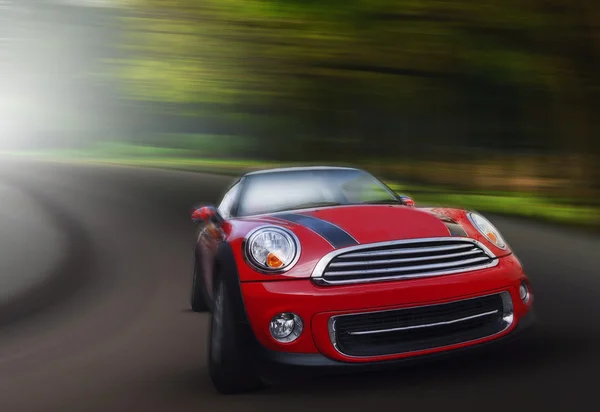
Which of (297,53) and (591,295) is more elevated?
(297,53)

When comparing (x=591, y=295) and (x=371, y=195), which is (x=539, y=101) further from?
(x=371, y=195)

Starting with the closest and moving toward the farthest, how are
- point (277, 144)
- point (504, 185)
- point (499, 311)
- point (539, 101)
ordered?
point (499, 311) < point (539, 101) < point (504, 185) < point (277, 144)

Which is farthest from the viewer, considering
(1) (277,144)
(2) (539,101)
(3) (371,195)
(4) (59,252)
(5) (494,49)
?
(1) (277,144)

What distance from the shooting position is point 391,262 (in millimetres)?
4855

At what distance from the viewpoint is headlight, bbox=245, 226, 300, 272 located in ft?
16.1

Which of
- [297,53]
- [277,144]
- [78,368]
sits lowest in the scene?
[277,144]

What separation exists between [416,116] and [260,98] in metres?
4.26

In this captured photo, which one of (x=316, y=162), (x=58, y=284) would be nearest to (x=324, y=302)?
(x=58, y=284)

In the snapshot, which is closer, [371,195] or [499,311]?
[499,311]

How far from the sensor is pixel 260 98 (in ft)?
68.2

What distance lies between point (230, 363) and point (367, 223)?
45.5 inches

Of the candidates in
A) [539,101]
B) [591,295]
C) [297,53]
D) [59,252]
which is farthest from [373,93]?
[591,295]

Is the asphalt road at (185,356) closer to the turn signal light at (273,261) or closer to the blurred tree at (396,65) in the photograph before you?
the turn signal light at (273,261)

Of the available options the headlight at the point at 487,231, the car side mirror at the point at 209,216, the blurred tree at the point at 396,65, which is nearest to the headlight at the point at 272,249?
the car side mirror at the point at 209,216
